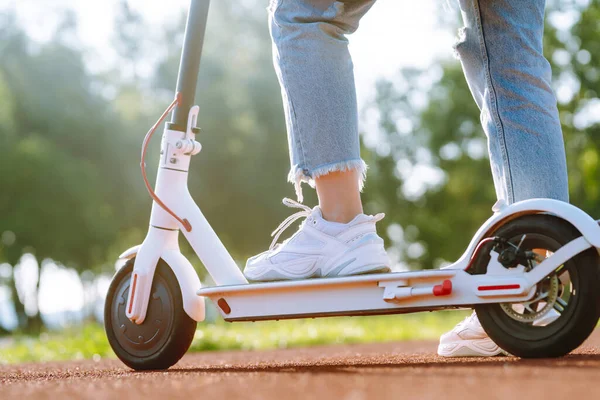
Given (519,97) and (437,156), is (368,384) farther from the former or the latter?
(437,156)

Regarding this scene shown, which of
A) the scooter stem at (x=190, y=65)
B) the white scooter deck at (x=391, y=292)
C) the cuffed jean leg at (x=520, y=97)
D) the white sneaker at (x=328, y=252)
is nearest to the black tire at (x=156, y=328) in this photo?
the white scooter deck at (x=391, y=292)

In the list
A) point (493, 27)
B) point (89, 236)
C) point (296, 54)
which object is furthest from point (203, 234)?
point (89, 236)

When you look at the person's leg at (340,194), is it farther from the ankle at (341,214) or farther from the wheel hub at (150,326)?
the wheel hub at (150,326)

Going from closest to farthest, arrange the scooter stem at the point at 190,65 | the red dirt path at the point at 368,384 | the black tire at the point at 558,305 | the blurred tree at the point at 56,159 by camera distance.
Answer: the red dirt path at the point at 368,384
the black tire at the point at 558,305
the scooter stem at the point at 190,65
the blurred tree at the point at 56,159

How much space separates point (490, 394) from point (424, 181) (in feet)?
72.9

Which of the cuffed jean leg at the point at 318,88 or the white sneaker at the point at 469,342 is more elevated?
the cuffed jean leg at the point at 318,88

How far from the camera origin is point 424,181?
23.2 metres

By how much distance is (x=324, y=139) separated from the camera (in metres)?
2.19

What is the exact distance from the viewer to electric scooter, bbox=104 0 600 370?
1.87m

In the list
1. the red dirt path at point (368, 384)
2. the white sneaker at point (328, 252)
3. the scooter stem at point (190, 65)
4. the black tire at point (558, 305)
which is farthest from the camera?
the scooter stem at point (190, 65)

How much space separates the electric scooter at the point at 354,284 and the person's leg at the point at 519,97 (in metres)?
0.27

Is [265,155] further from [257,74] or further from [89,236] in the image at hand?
[89,236]

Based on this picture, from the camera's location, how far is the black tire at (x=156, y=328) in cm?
242

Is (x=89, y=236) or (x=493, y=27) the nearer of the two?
(x=493, y=27)
